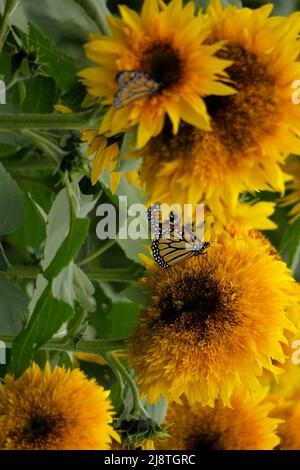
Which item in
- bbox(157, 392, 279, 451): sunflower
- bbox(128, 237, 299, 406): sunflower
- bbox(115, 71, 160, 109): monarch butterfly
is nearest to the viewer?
bbox(115, 71, 160, 109): monarch butterfly

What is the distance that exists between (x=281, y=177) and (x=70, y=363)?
0.75 ft

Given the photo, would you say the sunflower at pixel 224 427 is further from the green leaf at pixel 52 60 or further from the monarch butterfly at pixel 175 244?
the green leaf at pixel 52 60

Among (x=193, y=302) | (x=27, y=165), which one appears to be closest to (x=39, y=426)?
(x=193, y=302)

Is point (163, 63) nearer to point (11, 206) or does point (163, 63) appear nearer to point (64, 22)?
point (64, 22)

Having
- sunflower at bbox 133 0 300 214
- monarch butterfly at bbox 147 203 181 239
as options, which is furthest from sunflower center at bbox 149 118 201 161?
monarch butterfly at bbox 147 203 181 239

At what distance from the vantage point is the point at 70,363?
0.51 meters

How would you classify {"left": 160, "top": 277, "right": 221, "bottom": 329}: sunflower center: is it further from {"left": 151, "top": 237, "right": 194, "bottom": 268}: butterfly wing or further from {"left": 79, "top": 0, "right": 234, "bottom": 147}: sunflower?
{"left": 79, "top": 0, "right": 234, "bottom": 147}: sunflower

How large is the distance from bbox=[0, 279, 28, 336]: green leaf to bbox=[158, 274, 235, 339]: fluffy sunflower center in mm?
92

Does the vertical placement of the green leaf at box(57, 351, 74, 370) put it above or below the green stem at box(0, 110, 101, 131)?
below

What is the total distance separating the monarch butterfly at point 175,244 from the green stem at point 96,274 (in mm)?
62

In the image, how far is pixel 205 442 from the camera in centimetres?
55

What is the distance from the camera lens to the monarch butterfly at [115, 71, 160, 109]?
320 mm

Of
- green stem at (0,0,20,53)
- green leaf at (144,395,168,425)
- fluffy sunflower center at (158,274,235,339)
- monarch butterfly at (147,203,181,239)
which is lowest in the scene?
green leaf at (144,395,168,425)

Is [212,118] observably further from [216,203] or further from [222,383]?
[222,383]
